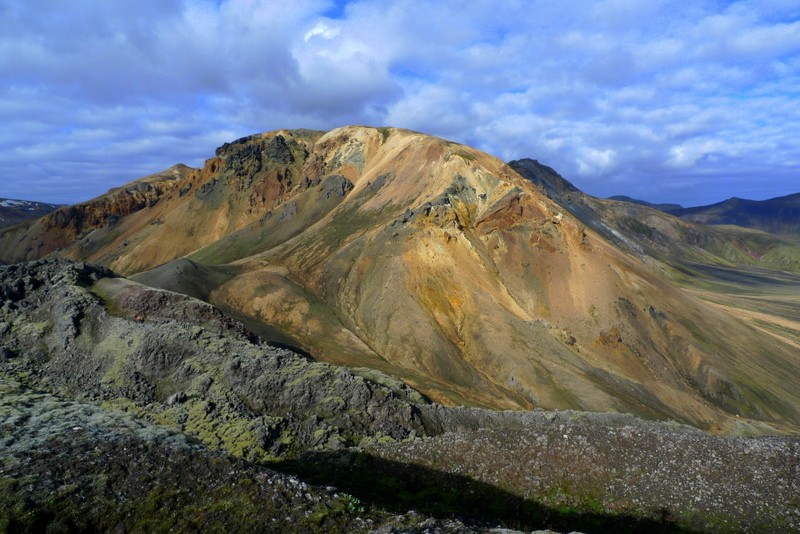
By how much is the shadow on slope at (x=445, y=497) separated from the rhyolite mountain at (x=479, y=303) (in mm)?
27128

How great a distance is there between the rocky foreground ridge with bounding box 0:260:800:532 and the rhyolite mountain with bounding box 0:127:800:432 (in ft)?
78.4

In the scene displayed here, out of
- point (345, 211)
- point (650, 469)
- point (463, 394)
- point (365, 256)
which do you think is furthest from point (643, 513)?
point (345, 211)

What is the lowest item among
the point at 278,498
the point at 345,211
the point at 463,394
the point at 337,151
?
the point at 463,394

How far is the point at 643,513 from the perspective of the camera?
1750 cm

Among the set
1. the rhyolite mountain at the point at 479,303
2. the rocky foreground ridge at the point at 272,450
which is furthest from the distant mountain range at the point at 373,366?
the rhyolite mountain at the point at 479,303

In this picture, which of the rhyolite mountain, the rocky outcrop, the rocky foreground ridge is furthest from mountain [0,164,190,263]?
the rocky foreground ridge

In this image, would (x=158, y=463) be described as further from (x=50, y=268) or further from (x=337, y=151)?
(x=337, y=151)

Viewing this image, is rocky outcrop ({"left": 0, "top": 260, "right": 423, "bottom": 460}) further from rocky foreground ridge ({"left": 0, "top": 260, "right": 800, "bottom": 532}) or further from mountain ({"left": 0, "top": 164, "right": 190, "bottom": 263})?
mountain ({"left": 0, "top": 164, "right": 190, "bottom": 263})

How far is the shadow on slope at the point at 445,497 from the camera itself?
55.3 ft

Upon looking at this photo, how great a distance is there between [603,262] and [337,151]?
7692cm

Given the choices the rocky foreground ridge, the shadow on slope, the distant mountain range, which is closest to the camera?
the rocky foreground ridge

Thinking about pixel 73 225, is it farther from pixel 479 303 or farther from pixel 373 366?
pixel 479 303

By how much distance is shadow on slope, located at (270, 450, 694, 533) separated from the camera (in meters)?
16.8

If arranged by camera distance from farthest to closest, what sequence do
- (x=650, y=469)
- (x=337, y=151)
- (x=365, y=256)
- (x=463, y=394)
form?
(x=337, y=151) < (x=365, y=256) < (x=463, y=394) < (x=650, y=469)
